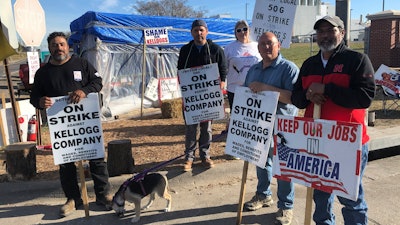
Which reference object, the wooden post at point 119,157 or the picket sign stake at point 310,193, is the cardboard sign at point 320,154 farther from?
the wooden post at point 119,157

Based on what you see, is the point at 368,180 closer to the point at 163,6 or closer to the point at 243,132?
the point at 243,132

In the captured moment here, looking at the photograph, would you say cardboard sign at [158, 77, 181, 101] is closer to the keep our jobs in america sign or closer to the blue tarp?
the blue tarp

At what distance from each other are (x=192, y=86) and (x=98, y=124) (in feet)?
4.97

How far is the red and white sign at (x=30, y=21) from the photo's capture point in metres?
6.58

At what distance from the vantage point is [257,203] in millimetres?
4395

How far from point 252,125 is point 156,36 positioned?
26.4 ft

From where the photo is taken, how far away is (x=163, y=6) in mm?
49531

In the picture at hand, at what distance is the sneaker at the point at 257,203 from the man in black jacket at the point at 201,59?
1.14 metres

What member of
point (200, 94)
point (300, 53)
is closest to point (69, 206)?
point (200, 94)

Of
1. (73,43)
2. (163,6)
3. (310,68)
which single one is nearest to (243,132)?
(310,68)

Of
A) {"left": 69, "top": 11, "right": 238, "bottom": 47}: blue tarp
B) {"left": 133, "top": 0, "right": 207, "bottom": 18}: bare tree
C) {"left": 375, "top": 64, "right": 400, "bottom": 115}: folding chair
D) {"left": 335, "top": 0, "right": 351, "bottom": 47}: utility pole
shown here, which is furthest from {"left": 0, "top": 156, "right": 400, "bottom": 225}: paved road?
→ {"left": 133, "top": 0, "right": 207, "bottom": 18}: bare tree

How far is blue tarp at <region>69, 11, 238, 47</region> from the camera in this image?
10.5 meters

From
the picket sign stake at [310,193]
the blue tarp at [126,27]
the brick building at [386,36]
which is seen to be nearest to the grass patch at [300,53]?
the brick building at [386,36]

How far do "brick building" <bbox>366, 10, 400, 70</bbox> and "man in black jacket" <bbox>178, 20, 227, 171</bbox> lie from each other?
1444 cm
